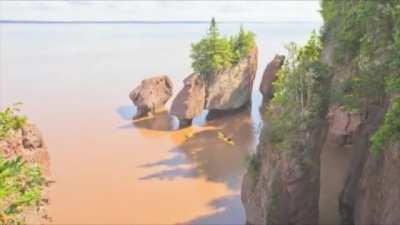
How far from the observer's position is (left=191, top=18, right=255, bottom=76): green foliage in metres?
43.8

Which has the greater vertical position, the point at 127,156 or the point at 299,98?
the point at 299,98

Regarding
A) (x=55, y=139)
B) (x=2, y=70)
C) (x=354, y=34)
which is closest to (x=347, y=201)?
(x=354, y=34)

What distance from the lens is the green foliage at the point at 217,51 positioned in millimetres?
43750

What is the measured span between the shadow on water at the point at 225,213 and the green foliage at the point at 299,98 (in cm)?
608

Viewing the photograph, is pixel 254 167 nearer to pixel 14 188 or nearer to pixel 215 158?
pixel 215 158

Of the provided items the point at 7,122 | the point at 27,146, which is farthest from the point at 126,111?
the point at 7,122

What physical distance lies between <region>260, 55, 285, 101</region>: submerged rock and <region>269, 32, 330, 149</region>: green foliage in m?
24.1

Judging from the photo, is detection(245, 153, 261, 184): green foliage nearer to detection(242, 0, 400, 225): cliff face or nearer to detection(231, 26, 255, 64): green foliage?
detection(242, 0, 400, 225): cliff face

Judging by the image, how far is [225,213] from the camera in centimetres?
2450

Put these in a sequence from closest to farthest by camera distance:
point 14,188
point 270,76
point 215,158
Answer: point 14,188, point 215,158, point 270,76

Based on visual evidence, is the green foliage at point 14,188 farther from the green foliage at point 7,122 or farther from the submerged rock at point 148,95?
the submerged rock at point 148,95

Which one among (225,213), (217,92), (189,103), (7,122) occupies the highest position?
(7,122)

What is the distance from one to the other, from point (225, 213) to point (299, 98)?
26.9 feet

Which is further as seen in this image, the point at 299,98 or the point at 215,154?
the point at 215,154
